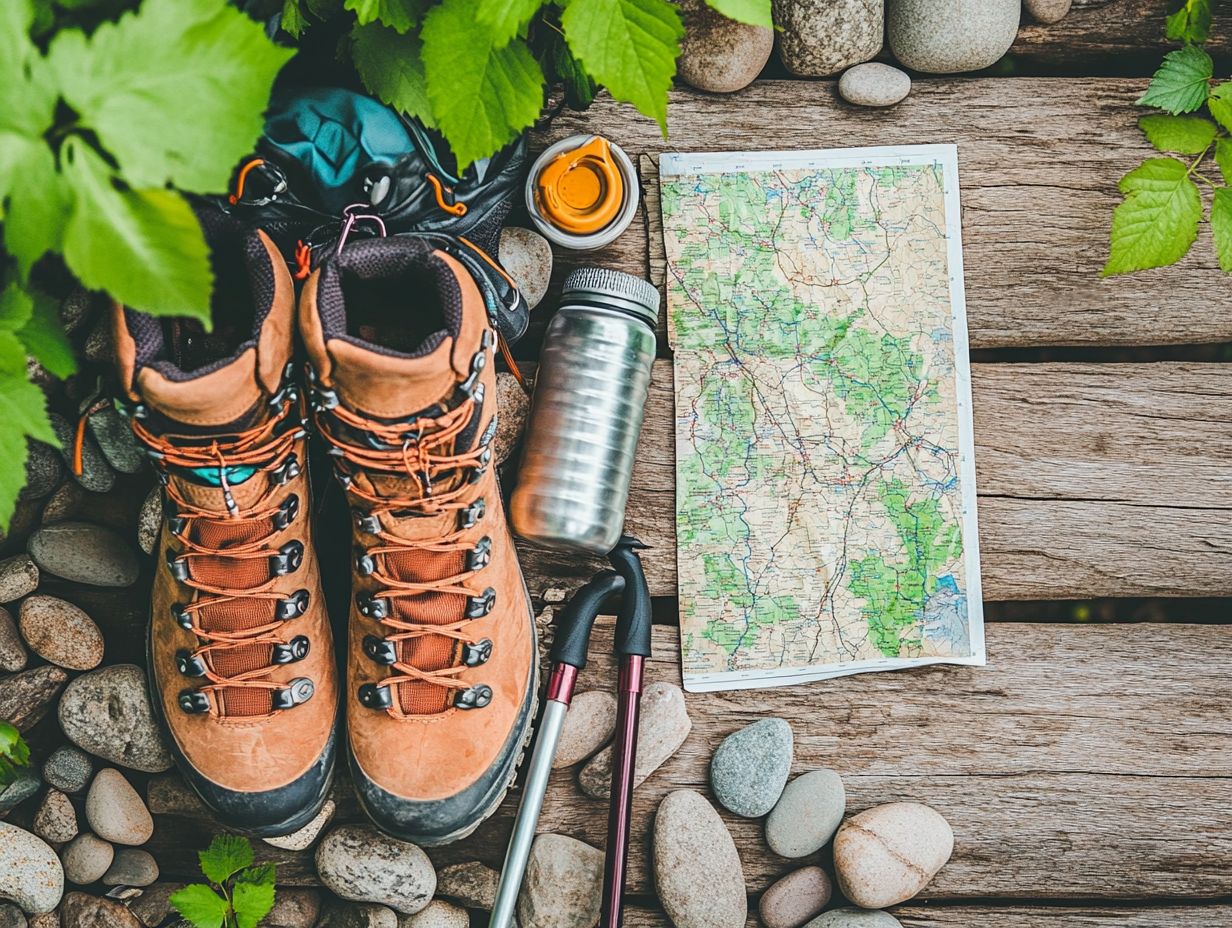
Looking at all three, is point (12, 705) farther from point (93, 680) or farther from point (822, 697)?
point (822, 697)

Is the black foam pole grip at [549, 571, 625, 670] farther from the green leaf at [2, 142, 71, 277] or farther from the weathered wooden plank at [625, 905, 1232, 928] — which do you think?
the green leaf at [2, 142, 71, 277]

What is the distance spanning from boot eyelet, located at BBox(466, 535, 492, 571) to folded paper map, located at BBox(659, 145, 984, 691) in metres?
0.37

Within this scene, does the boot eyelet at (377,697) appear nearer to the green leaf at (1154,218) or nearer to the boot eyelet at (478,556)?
the boot eyelet at (478,556)

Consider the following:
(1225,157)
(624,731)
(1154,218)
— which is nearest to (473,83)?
(624,731)

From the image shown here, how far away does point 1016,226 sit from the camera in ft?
5.22

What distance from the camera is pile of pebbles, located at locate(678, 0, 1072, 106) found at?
4.92 ft

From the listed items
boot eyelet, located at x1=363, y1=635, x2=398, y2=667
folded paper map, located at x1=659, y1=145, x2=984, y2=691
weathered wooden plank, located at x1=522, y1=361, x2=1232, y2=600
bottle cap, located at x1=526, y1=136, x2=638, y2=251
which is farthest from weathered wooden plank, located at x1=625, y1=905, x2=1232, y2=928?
bottle cap, located at x1=526, y1=136, x2=638, y2=251

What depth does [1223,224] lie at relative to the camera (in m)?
1.46

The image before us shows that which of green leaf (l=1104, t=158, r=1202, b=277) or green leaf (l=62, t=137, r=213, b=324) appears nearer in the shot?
green leaf (l=62, t=137, r=213, b=324)

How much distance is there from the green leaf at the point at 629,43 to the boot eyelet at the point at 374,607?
2.31 feet

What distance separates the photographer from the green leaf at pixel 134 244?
0.75 metres

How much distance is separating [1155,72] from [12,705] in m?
2.04

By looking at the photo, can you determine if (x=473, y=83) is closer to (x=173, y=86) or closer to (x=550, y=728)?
(x=173, y=86)

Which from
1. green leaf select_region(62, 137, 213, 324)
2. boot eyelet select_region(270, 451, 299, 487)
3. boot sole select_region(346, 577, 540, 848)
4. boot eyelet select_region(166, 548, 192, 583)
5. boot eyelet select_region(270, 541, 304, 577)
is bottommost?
boot sole select_region(346, 577, 540, 848)
